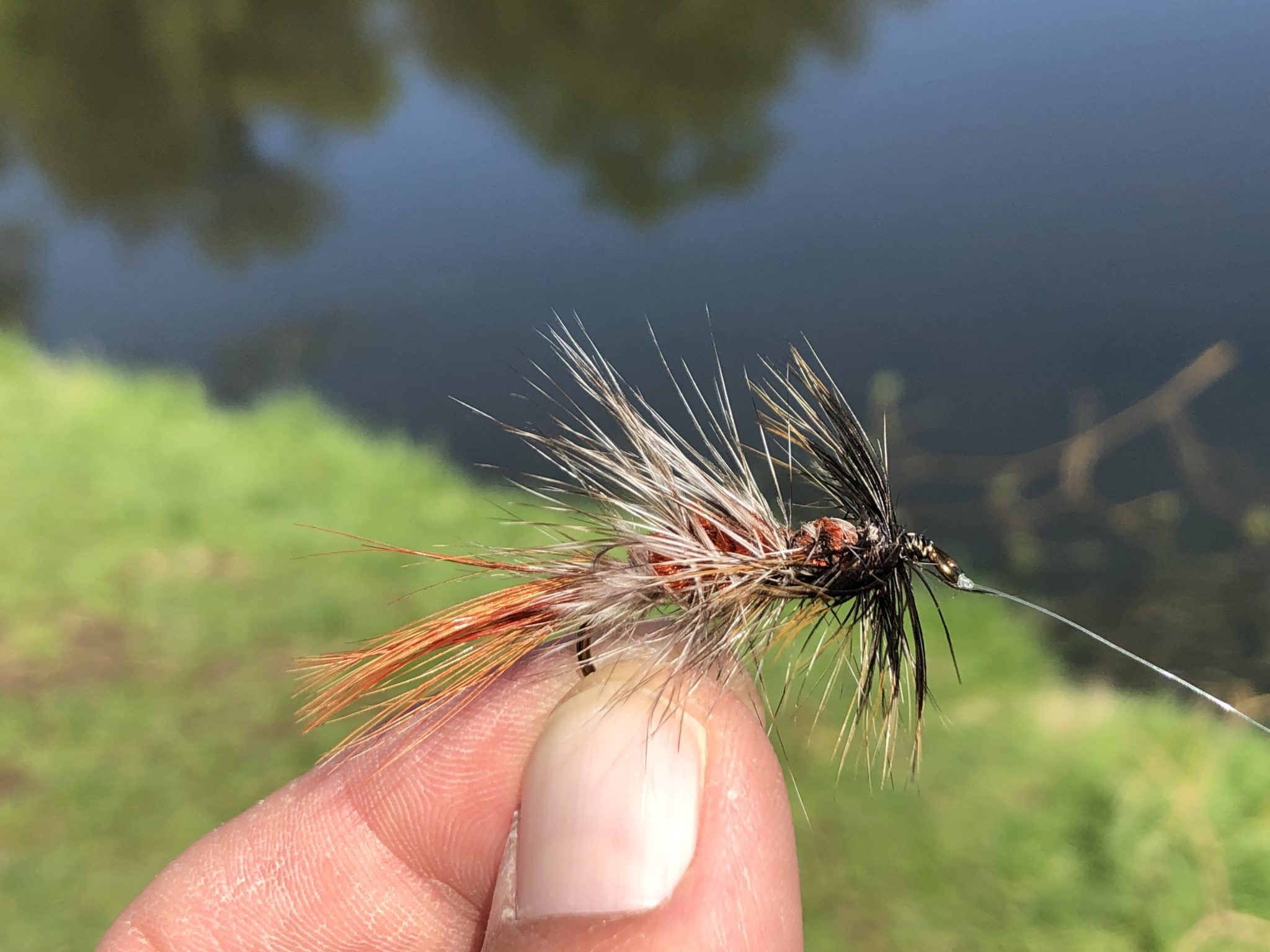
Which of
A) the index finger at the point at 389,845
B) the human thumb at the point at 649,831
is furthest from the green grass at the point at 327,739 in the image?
the human thumb at the point at 649,831

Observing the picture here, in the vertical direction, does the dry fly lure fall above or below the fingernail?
above

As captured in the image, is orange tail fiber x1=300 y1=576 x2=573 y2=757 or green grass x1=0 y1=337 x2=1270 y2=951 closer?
orange tail fiber x1=300 y1=576 x2=573 y2=757

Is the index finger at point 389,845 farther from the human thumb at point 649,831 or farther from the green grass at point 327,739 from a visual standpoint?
the green grass at point 327,739

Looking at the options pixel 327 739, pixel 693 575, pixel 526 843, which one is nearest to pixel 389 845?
pixel 526 843

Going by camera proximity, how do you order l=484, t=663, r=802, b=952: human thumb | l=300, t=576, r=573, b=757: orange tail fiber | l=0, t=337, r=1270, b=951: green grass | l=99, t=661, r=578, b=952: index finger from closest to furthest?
1. l=484, t=663, r=802, b=952: human thumb
2. l=300, t=576, r=573, b=757: orange tail fiber
3. l=99, t=661, r=578, b=952: index finger
4. l=0, t=337, r=1270, b=951: green grass

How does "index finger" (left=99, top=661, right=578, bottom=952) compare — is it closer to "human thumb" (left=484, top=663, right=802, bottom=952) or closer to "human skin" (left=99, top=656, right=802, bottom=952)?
"human skin" (left=99, top=656, right=802, bottom=952)

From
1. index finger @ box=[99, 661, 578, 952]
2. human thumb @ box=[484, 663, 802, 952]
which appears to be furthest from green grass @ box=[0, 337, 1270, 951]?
human thumb @ box=[484, 663, 802, 952]

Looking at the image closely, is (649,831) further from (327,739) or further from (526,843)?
(327,739)
